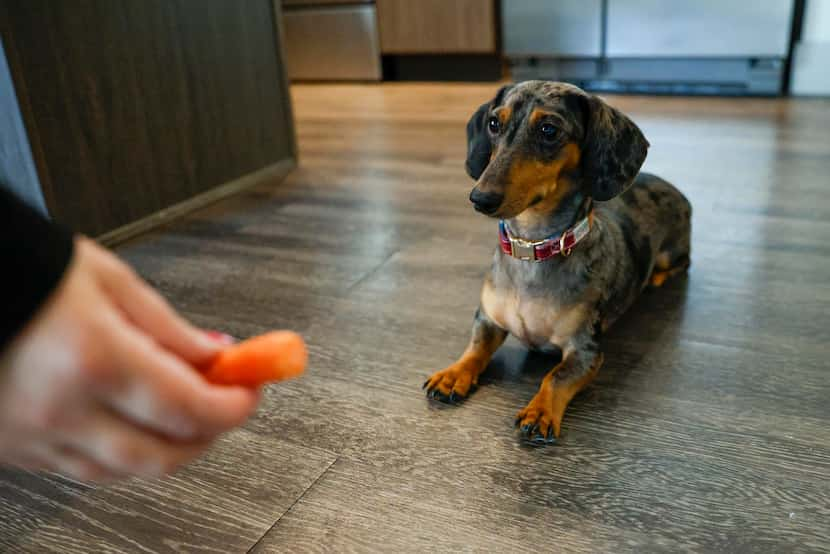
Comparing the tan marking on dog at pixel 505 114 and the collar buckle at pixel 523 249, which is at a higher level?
the tan marking on dog at pixel 505 114

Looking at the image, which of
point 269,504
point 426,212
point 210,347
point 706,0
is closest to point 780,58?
point 706,0

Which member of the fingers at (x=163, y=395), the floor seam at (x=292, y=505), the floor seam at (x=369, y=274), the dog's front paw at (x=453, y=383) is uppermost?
the fingers at (x=163, y=395)

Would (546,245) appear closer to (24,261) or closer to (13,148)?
(24,261)

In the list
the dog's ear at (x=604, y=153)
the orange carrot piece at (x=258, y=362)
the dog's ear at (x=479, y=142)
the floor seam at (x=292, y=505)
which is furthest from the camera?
the dog's ear at (x=479, y=142)

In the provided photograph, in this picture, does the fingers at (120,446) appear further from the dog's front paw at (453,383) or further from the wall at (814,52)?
the wall at (814,52)

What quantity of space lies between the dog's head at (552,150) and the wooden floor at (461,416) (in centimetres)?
40

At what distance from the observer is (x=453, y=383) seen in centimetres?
142

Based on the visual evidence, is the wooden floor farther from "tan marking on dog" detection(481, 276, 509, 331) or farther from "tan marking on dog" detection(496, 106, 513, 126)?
"tan marking on dog" detection(496, 106, 513, 126)

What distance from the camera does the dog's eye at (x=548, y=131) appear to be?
4.39 feet

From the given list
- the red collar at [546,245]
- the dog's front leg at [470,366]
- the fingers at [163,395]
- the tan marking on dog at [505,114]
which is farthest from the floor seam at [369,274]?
the fingers at [163,395]

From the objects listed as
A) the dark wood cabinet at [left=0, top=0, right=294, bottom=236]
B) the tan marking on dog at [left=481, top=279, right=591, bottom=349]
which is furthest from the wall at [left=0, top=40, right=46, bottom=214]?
Answer: the tan marking on dog at [left=481, top=279, right=591, bottom=349]

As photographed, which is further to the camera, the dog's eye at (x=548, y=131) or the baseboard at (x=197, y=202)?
→ the baseboard at (x=197, y=202)

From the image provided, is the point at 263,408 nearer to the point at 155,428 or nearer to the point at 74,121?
the point at 155,428

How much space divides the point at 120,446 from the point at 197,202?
2.45m
